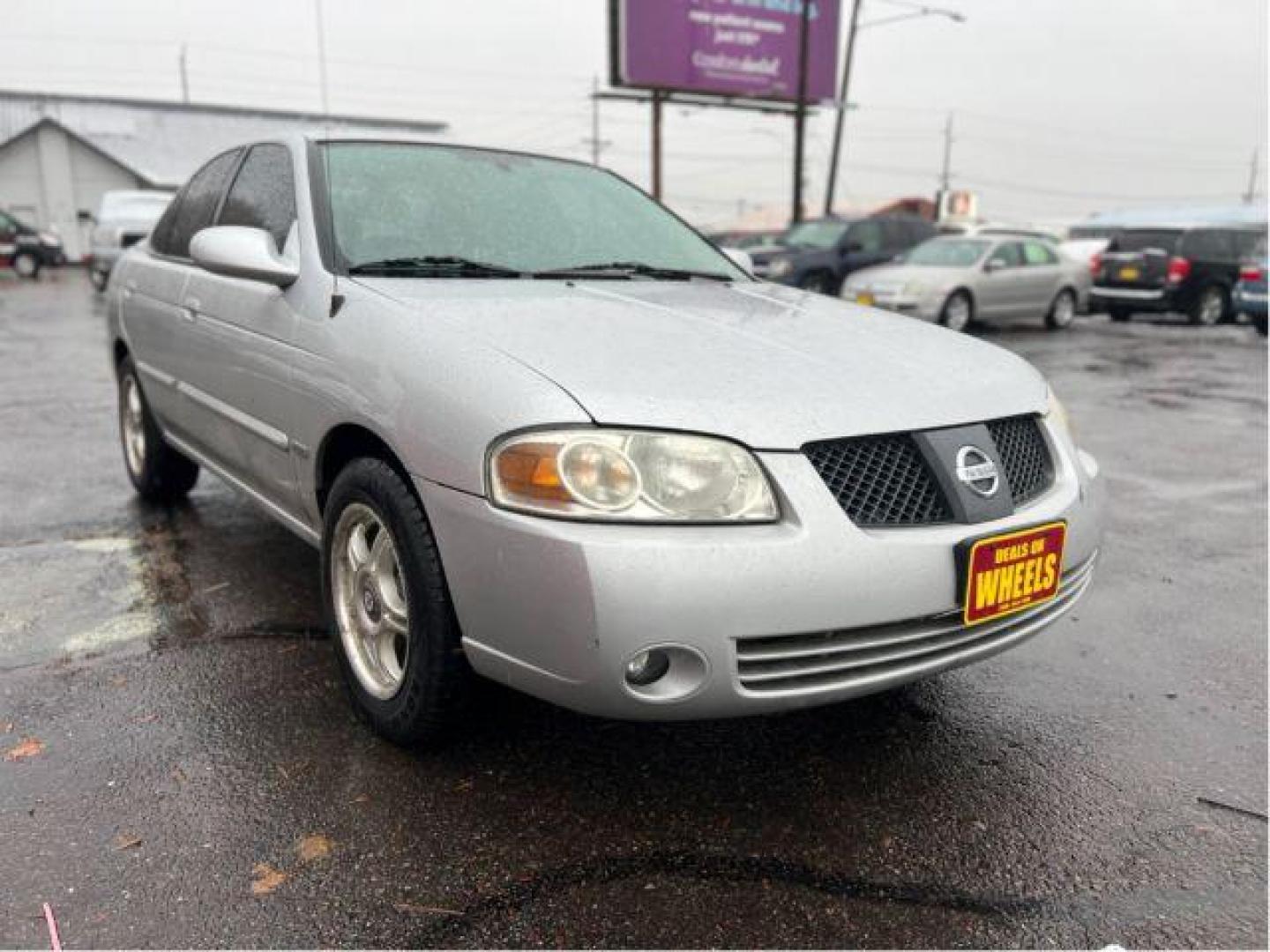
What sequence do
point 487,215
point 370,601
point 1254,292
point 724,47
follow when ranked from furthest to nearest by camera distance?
point 724,47 → point 1254,292 → point 487,215 → point 370,601

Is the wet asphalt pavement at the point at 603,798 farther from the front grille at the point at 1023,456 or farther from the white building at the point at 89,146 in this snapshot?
the white building at the point at 89,146

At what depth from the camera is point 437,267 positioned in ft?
9.44

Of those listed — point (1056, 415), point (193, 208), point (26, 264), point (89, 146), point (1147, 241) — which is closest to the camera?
point (1056, 415)

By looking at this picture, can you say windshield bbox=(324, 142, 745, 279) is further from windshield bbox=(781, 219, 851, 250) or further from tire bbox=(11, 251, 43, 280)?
tire bbox=(11, 251, 43, 280)

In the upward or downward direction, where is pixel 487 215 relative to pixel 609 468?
upward

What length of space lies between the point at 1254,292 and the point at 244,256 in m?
15.7

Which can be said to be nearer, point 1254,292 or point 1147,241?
point 1254,292

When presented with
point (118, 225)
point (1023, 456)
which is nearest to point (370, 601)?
point (1023, 456)

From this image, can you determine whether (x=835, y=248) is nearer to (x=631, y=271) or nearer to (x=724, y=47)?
(x=724, y=47)

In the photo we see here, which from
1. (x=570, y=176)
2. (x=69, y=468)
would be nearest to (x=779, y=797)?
(x=570, y=176)

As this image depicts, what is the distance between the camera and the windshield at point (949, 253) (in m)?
13.8

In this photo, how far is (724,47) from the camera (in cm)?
2403

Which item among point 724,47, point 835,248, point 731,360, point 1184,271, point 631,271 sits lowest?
point 1184,271

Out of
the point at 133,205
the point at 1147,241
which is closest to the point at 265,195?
the point at 1147,241
